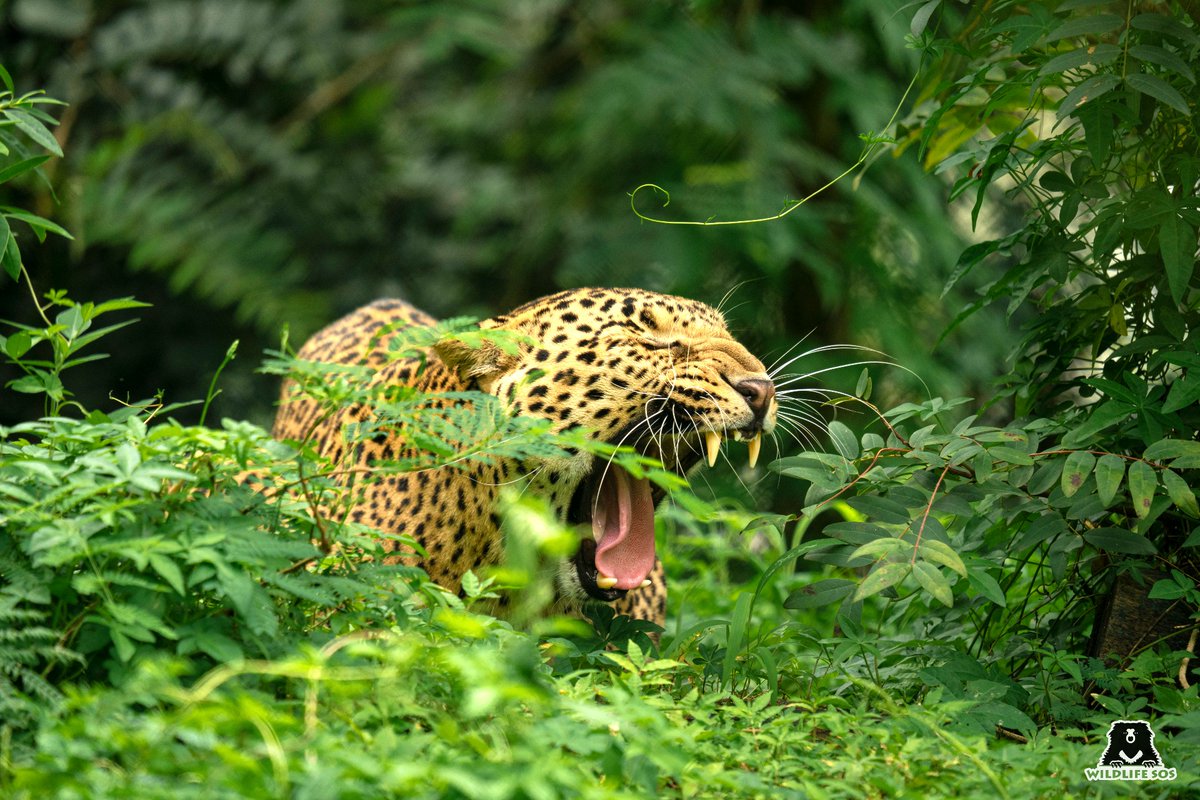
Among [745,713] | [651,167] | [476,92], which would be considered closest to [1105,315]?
[745,713]

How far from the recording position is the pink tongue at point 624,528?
3586 millimetres

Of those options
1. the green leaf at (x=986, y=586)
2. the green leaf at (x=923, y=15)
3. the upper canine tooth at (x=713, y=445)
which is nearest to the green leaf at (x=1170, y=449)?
the green leaf at (x=986, y=586)

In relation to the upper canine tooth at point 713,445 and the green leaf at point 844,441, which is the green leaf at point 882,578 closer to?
the green leaf at point 844,441

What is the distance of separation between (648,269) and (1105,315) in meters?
4.17

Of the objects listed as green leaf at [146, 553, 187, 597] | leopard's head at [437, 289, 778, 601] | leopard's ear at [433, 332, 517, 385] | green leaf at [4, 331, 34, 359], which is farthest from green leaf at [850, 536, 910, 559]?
green leaf at [4, 331, 34, 359]

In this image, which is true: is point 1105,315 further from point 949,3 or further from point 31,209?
point 31,209

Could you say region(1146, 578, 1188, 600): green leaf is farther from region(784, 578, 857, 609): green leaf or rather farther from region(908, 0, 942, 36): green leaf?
region(908, 0, 942, 36): green leaf

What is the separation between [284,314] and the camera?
737 cm

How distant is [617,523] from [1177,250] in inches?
A: 62.7

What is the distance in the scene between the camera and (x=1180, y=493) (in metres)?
2.84

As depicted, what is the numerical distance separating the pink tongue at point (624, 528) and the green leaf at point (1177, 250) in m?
1.44

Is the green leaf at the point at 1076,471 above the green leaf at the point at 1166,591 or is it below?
above

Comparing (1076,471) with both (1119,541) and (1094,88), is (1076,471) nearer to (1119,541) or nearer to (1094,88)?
(1119,541)

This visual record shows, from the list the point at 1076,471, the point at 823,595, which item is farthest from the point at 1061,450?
the point at 823,595
